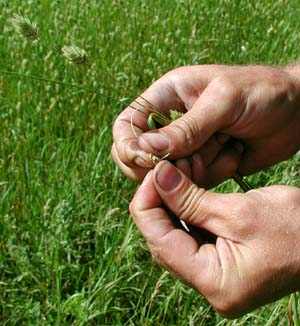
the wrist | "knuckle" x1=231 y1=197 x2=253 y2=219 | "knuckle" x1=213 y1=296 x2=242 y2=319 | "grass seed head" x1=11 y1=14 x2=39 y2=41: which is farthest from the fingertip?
the wrist

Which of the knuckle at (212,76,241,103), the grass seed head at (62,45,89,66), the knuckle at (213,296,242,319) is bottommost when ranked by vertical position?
the knuckle at (213,296,242,319)

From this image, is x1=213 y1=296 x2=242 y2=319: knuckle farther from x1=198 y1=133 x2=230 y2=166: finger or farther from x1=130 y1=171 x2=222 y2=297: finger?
x1=198 y1=133 x2=230 y2=166: finger

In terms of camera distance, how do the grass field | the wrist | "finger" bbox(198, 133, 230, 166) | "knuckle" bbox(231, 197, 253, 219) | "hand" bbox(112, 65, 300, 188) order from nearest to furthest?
"knuckle" bbox(231, 197, 253, 219) → "hand" bbox(112, 65, 300, 188) → "finger" bbox(198, 133, 230, 166) → the wrist → the grass field

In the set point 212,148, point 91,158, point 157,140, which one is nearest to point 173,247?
point 157,140

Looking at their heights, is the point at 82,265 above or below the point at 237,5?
below

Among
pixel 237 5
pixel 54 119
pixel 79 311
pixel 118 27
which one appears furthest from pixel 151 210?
pixel 237 5

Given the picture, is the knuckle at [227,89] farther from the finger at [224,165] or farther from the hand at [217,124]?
the finger at [224,165]

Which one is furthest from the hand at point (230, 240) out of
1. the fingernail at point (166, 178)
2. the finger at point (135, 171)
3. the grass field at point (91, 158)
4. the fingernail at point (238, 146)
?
the fingernail at point (238, 146)

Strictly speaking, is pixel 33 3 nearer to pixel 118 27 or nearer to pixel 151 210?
pixel 118 27
